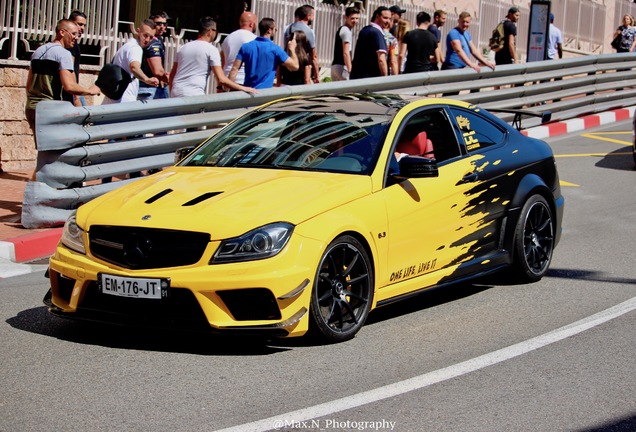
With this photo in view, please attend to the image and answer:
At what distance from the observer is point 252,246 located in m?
6.37

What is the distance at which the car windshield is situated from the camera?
744 centimetres

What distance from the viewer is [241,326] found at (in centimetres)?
638

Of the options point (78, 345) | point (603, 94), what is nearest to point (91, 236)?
point (78, 345)

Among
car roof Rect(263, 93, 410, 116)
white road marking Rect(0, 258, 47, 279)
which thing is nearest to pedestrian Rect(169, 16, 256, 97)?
white road marking Rect(0, 258, 47, 279)

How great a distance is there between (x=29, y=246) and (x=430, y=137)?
3713 mm

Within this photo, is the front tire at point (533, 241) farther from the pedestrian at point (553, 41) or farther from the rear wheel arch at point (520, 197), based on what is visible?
the pedestrian at point (553, 41)

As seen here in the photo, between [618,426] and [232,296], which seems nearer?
[618,426]

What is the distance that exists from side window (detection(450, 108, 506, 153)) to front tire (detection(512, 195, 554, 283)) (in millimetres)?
575

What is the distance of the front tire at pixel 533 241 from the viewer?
8.62 m

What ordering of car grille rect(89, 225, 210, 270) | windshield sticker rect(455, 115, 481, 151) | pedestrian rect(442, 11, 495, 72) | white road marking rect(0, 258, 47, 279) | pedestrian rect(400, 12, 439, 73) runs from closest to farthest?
1. car grille rect(89, 225, 210, 270)
2. windshield sticker rect(455, 115, 481, 151)
3. white road marking rect(0, 258, 47, 279)
4. pedestrian rect(400, 12, 439, 73)
5. pedestrian rect(442, 11, 495, 72)

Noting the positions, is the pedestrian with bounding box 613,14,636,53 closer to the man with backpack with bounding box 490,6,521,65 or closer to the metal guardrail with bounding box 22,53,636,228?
the man with backpack with bounding box 490,6,521,65

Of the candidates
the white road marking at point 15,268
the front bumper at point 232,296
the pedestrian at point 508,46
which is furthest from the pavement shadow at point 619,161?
the front bumper at point 232,296

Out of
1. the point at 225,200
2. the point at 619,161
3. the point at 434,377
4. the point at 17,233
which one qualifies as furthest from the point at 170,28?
the point at 434,377

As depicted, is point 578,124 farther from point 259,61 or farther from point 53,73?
point 53,73
